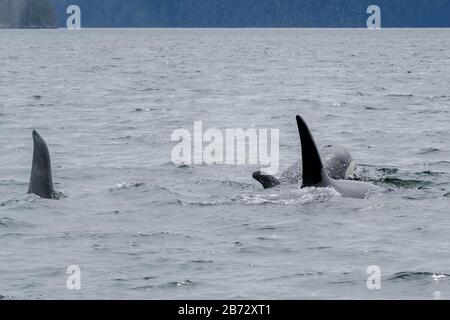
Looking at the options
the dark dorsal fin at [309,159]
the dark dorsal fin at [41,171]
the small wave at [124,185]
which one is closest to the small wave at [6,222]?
the dark dorsal fin at [41,171]

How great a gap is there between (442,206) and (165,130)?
15.6m

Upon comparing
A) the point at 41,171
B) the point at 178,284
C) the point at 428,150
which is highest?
the point at 41,171

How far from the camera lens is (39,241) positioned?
592 inches

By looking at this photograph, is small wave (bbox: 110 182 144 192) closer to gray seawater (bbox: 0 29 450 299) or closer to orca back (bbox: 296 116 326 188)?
gray seawater (bbox: 0 29 450 299)

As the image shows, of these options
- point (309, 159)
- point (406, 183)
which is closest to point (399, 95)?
point (406, 183)

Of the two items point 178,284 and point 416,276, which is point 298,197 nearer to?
point 416,276

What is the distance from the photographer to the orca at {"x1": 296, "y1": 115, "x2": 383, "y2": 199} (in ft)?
54.9

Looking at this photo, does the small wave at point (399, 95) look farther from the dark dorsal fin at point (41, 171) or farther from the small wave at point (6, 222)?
the small wave at point (6, 222)

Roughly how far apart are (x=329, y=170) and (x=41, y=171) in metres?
5.46

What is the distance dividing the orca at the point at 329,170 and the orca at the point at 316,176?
3.07 feet

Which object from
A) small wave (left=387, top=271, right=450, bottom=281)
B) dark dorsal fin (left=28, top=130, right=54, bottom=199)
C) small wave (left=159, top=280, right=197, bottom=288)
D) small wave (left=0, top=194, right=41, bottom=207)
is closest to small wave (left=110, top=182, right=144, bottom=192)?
dark dorsal fin (left=28, top=130, right=54, bottom=199)

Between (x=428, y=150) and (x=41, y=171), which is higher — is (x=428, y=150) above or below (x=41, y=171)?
below

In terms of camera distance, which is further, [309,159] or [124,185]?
[124,185]

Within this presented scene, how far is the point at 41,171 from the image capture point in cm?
1691
